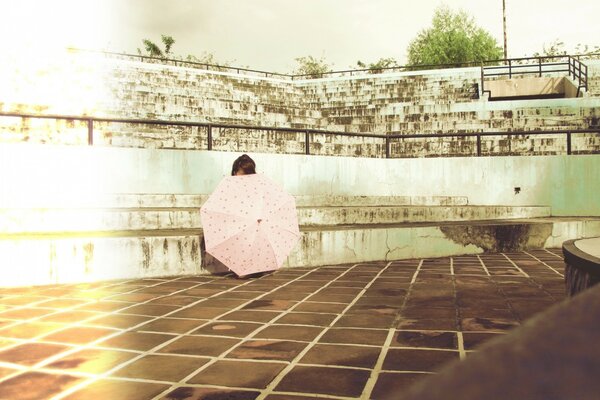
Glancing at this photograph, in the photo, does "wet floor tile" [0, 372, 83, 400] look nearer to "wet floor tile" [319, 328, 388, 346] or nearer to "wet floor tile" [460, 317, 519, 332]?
"wet floor tile" [319, 328, 388, 346]

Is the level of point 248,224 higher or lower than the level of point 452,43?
lower

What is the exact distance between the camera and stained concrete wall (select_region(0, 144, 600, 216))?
7.98m

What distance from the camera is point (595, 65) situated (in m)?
21.8

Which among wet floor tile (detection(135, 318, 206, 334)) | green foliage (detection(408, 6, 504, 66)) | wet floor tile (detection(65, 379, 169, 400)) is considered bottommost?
wet floor tile (detection(65, 379, 169, 400))

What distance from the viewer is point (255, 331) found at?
145 inches

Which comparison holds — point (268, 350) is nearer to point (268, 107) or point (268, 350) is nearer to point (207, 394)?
point (207, 394)

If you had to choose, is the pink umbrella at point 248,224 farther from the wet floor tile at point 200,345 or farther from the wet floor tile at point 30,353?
the wet floor tile at point 30,353

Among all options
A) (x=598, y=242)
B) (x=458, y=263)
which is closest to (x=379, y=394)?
(x=598, y=242)

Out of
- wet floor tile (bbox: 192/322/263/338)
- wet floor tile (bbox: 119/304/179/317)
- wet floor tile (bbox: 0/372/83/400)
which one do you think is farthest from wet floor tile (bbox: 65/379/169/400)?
wet floor tile (bbox: 119/304/179/317)

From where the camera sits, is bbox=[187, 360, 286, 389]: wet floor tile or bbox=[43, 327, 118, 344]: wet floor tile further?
bbox=[43, 327, 118, 344]: wet floor tile

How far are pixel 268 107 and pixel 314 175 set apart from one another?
10.1 meters

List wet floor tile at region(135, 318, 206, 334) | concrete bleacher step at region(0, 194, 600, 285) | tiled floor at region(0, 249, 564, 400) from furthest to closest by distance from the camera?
concrete bleacher step at region(0, 194, 600, 285)
wet floor tile at region(135, 318, 206, 334)
tiled floor at region(0, 249, 564, 400)

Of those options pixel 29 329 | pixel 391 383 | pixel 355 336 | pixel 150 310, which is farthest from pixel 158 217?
pixel 391 383

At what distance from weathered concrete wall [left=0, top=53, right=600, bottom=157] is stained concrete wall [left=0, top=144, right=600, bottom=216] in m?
4.87
